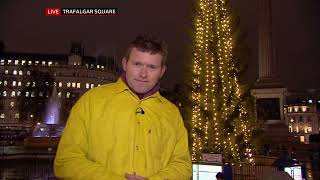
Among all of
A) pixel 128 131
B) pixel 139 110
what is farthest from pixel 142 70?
pixel 128 131

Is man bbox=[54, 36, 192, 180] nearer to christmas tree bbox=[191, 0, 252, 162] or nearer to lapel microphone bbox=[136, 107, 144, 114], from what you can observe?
lapel microphone bbox=[136, 107, 144, 114]

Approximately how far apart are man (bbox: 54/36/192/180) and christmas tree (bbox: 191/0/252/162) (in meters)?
11.5

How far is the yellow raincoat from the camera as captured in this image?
253 centimetres

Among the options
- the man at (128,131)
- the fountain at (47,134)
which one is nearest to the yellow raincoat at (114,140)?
the man at (128,131)

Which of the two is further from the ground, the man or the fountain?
the man

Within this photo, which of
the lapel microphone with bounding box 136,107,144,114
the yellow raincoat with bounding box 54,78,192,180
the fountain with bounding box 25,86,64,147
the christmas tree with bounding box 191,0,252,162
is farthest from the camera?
the fountain with bounding box 25,86,64,147

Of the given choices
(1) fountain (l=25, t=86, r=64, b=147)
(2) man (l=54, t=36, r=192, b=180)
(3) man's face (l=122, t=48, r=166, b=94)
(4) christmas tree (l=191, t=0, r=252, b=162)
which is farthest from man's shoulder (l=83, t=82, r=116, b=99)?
(1) fountain (l=25, t=86, r=64, b=147)

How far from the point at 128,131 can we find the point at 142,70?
1.60 ft

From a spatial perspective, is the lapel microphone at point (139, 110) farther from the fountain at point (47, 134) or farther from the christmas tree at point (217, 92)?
the fountain at point (47, 134)

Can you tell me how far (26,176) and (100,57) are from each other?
343ft

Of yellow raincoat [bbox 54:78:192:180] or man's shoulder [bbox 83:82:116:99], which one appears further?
man's shoulder [bbox 83:82:116:99]

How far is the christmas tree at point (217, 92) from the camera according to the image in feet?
46.9

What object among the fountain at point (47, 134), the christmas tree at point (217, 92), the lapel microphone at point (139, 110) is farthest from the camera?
the fountain at point (47, 134)

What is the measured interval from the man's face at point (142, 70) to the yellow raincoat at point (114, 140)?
8 centimetres
